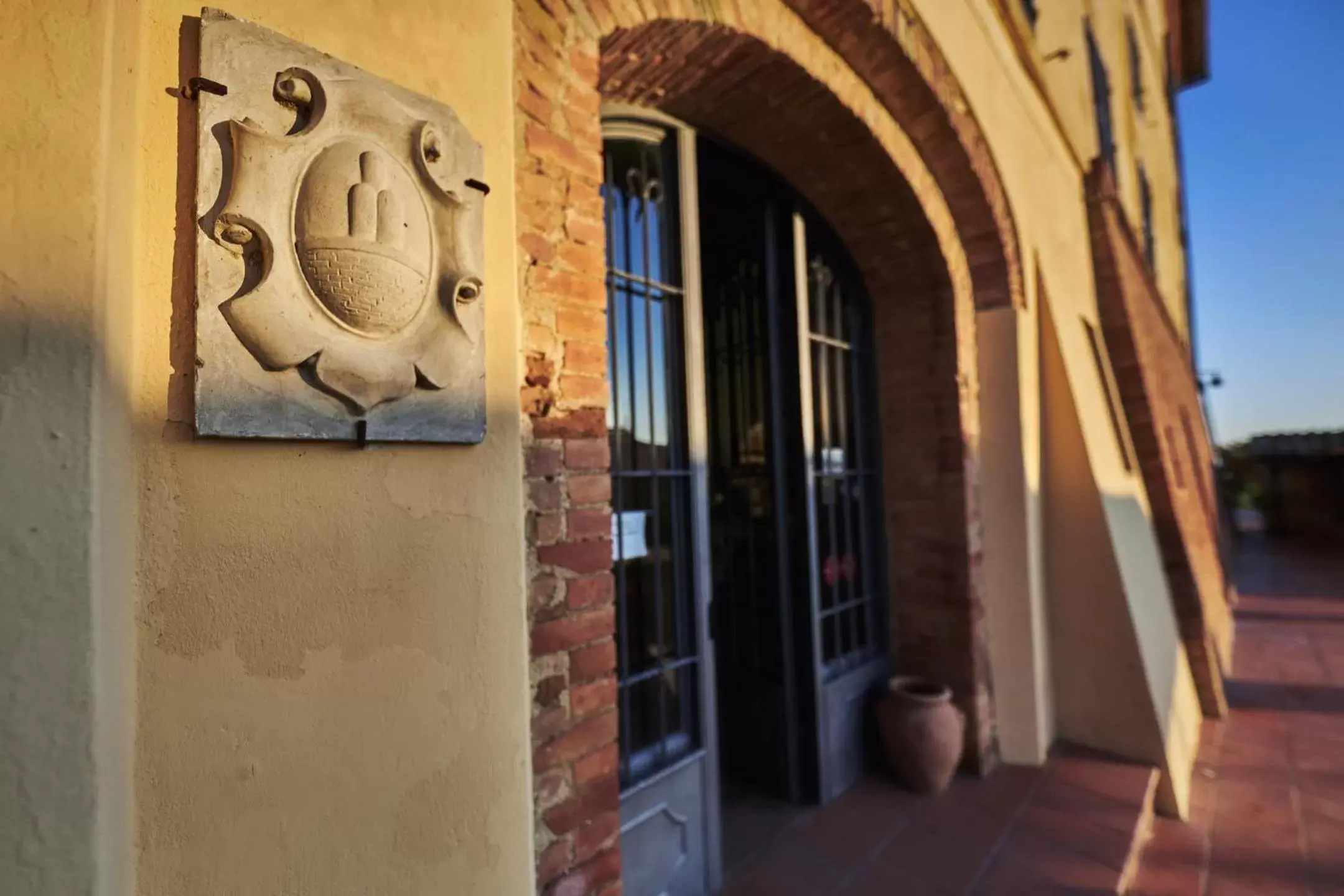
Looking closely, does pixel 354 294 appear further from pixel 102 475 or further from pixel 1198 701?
pixel 1198 701

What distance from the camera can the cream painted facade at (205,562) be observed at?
0.96m

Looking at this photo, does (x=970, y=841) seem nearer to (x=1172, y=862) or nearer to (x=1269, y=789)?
(x=1172, y=862)

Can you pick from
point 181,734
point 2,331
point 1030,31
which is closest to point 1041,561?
point 1030,31

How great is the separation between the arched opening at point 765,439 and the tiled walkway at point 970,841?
20 centimetres

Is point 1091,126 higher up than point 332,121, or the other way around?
point 1091,126

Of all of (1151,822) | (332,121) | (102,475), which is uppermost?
(332,121)

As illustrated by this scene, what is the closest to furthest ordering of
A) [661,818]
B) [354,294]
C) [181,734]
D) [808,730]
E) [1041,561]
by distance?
[181,734]
[354,294]
[661,818]
[808,730]
[1041,561]

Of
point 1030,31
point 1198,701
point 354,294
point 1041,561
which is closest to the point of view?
point 354,294

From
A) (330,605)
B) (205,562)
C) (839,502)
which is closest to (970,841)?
(839,502)

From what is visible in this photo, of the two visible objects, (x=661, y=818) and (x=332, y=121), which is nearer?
(x=332, y=121)

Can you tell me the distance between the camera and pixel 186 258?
1134 mm

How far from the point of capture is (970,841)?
296cm

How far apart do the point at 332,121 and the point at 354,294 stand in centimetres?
32

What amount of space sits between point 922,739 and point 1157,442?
3.01 meters
